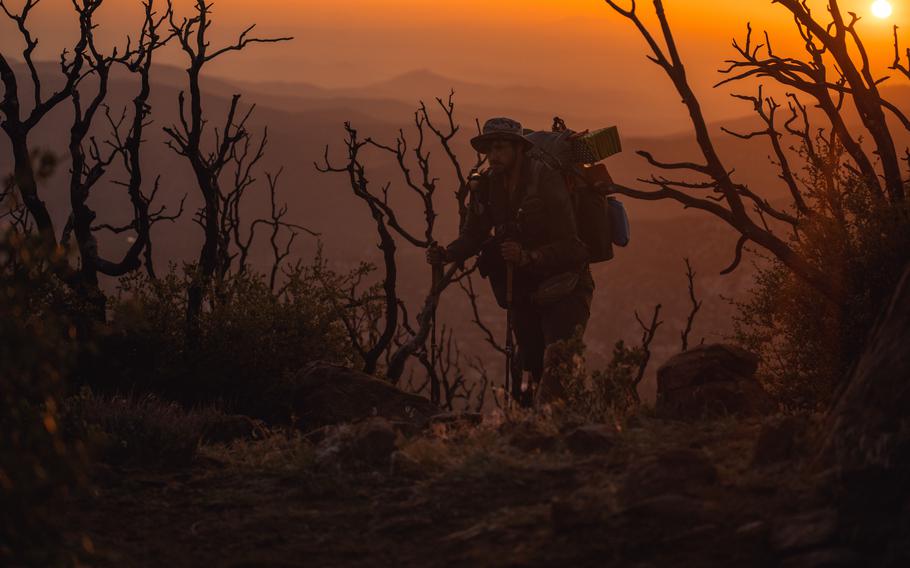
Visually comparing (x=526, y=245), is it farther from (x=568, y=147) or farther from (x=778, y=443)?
(x=778, y=443)

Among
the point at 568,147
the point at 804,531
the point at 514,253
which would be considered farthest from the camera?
the point at 568,147

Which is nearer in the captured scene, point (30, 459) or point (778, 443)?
point (30, 459)

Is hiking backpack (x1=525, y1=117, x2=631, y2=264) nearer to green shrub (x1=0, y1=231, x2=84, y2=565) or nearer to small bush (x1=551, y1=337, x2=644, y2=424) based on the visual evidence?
small bush (x1=551, y1=337, x2=644, y2=424)

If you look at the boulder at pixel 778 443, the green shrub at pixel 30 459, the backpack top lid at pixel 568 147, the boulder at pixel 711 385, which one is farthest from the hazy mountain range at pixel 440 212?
the green shrub at pixel 30 459

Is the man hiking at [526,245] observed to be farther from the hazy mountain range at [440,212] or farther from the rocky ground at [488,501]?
the hazy mountain range at [440,212]

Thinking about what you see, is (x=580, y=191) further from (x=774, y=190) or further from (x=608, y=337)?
(x=774, y=190)

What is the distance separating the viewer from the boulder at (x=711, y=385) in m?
7.00

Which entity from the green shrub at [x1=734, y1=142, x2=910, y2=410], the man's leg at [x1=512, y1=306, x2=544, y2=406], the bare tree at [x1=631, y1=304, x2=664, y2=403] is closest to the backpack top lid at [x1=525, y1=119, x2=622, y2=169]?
the man's leg at [x1=512, y1=306, x2=544, y2=406]

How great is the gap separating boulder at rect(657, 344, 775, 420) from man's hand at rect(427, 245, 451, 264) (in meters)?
2.01

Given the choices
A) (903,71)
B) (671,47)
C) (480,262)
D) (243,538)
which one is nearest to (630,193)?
(671,47)

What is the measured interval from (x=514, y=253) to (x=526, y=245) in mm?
308

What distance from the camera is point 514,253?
8258mm

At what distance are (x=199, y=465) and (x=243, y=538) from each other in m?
1.58

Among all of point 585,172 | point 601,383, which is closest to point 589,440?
point 601,383
